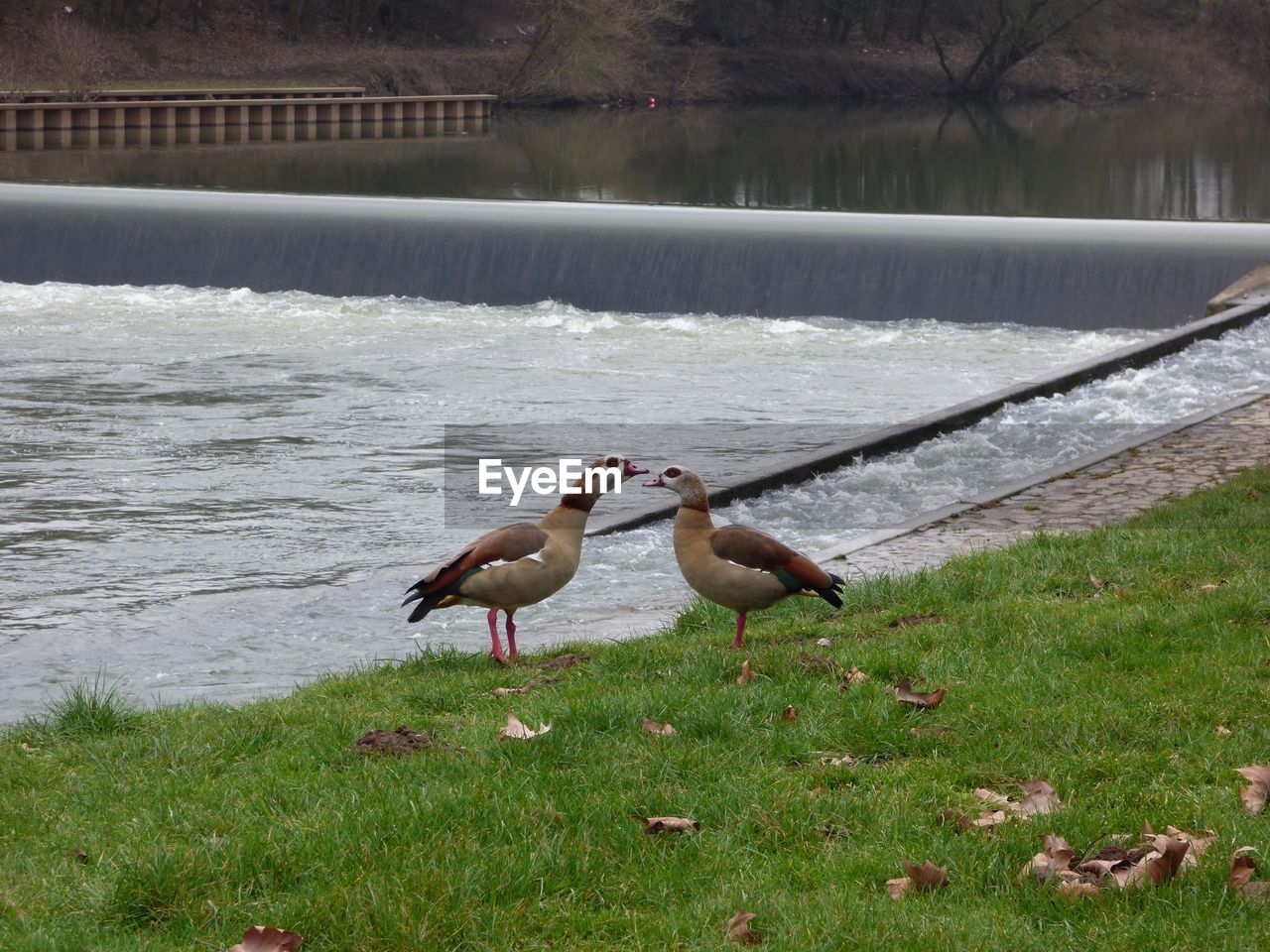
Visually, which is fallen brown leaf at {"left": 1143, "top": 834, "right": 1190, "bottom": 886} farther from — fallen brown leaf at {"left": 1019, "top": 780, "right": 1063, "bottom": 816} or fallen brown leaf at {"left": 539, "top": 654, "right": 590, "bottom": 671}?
fallen brown leaf at {"left": 539, "top": 654, "right": 590, "bottom": 671}

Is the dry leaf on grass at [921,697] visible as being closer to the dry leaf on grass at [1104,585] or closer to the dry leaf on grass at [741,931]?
the dry leaf on grass at [741,931]

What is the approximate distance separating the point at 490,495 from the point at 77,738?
21.2ft

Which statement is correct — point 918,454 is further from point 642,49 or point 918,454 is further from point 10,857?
point 642,49

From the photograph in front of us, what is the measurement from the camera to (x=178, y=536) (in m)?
10.6

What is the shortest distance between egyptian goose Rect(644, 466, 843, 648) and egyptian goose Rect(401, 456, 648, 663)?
44 centimetres

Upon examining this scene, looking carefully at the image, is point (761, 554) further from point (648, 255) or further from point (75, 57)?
point (75, 57)

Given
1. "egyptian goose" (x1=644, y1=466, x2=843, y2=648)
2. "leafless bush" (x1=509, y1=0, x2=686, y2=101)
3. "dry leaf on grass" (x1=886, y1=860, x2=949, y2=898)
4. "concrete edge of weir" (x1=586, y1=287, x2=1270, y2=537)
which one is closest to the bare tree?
"leafless bush" (x1=509, y1=0, x2=686, y2=101)

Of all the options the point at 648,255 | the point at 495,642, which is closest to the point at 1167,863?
the point at 495,642

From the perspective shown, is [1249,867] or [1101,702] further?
[1101,702]

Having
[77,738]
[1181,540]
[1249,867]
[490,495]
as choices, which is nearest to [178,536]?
[490,495]

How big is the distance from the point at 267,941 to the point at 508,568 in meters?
2.37

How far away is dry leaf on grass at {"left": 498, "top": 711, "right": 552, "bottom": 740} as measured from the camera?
198 inches

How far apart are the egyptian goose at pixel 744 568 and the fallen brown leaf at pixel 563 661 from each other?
0.65 metres

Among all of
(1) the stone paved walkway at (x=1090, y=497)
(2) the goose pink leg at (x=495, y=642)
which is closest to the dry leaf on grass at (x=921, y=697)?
(2) the goose pink leg at (x=495, y=642)
